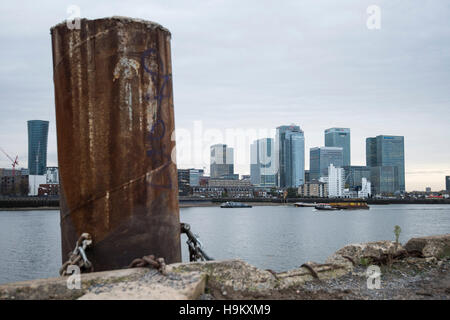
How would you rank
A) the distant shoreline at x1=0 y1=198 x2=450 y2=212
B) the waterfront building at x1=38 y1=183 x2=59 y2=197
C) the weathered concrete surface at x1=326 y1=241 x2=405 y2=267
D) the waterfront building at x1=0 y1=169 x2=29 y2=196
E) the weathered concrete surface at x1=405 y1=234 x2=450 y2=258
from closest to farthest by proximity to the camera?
the weathered concrete surface at x1=326 y1=241 x2=405 y2=267 < the weathered concrete surface at x1=405 y1=234 x2=450 y2=258 < the distant shoreline at x1=0 y1=198 x2=450 y2=212 < the waterfront building at x1=38 y1=183 x2=59 y2=197 < the waterfront building at x1=0 y1=169 x2=29 y2=196

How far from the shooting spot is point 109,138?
4016 mm

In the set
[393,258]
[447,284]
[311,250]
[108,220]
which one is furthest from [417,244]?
[311,250]

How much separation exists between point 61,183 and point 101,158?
60 cm

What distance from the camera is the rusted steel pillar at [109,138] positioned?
4016 mm

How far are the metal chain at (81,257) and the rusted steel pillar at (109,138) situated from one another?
0.29ft

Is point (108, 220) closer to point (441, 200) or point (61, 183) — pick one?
point (61, 183)

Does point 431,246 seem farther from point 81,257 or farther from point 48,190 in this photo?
point 48,190

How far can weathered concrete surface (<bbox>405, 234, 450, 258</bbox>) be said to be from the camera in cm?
622

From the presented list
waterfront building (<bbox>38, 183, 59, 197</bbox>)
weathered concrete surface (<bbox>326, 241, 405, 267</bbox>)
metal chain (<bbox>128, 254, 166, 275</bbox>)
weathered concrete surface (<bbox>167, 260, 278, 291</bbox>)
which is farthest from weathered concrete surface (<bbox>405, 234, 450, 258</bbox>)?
waterfront building (<bbox>38, 183, 59, 197</bbox>)

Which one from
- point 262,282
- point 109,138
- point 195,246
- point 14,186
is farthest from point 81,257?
point 14,186

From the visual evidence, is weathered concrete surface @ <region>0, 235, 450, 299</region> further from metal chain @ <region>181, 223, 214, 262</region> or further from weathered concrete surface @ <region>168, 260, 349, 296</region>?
metal chain @ <region>181, 223, 214, 262</region>

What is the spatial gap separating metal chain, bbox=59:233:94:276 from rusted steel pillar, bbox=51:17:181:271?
9 centimetres

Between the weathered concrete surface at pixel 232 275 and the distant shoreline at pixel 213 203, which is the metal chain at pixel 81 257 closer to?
the weathered concrete surface at pixel 232 275
